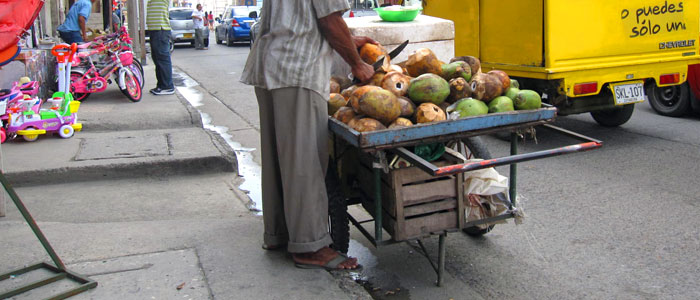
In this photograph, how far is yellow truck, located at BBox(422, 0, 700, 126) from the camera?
263 inches

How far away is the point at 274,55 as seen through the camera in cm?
345

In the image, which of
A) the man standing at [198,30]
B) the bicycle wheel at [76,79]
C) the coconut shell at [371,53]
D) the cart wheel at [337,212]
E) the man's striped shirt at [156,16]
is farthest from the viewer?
the man standing at [198,30]

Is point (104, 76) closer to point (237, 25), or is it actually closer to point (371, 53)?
point (371, 53)

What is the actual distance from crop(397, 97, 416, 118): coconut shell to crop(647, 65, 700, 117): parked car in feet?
18.7

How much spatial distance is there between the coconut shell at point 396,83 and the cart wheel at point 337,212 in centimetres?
57

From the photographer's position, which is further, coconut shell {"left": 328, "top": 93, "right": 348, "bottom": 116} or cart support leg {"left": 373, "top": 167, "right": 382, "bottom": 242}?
coconut shell {"left": 328, "top": 93, "right": 348, "bottom": 116}

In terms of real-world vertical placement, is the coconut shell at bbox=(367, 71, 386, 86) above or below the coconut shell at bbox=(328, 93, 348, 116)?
above

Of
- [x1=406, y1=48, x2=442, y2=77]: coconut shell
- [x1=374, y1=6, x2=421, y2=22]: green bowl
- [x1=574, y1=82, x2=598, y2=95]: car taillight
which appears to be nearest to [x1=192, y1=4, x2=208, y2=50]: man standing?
[x1=574, y1=82, x2=598, y2=95]: car taillight

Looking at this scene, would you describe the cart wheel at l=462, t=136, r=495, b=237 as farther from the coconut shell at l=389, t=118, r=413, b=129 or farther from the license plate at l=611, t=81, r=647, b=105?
the license plate at l=611, t=81, r=647, b=105

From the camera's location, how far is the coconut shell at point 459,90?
362cm

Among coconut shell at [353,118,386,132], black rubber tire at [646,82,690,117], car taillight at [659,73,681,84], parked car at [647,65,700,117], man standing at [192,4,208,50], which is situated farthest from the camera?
man standing at [192,4,208,50]

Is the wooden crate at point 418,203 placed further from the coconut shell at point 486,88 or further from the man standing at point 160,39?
the man standing at point 160,39

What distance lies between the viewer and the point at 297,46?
11.3 ft

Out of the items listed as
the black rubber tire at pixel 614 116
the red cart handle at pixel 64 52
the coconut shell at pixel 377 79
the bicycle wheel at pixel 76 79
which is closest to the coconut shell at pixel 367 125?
the coconut shell at pixel 377 79
